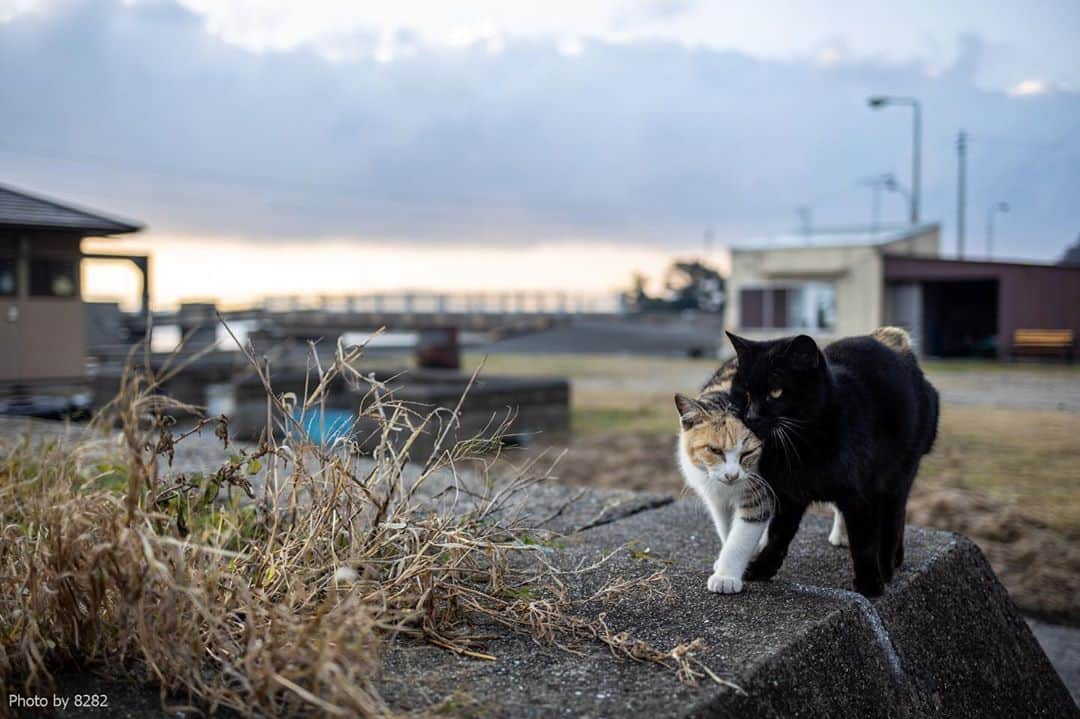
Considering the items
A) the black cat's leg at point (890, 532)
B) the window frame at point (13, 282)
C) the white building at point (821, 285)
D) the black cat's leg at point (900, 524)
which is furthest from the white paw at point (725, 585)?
the white building at point (821, 285)

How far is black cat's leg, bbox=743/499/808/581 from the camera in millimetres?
2564

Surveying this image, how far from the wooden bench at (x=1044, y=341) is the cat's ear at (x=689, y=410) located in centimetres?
2559

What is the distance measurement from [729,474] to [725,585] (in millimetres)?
292

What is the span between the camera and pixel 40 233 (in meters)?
12.2

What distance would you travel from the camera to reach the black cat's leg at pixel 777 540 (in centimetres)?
256

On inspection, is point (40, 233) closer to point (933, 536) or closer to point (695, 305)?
point (933, 536)

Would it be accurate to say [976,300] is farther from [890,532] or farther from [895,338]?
[890,532]

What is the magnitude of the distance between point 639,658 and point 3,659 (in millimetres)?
1234

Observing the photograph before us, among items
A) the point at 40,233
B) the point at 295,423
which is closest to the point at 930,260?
the point at 40,233

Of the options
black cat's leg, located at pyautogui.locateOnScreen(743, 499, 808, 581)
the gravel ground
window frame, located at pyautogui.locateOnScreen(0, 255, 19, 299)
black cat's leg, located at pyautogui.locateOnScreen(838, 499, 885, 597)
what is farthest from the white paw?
window frame, located at pyautogui.locateOnScreen(0, 255, 19, 299)

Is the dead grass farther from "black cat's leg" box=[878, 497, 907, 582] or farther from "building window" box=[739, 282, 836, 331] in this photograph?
"building window" box=[739, 282, 836, 331]

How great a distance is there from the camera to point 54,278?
12.6 metres

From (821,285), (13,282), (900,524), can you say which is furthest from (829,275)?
(900,524)

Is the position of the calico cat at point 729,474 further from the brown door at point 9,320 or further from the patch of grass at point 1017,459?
the brown door at point 9,320
